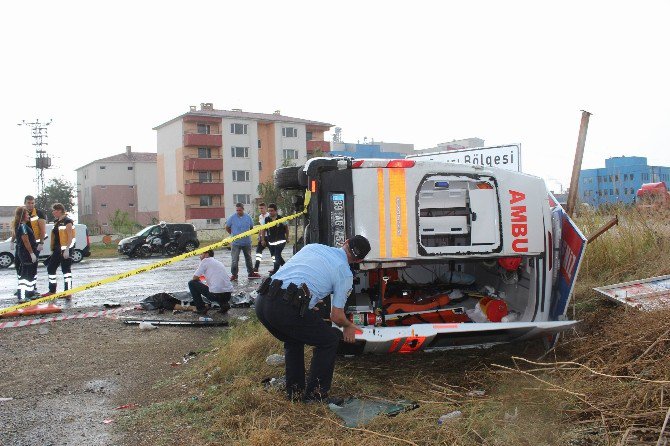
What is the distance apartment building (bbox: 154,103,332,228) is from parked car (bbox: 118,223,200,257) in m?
33.2

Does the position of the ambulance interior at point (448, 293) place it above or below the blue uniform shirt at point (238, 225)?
below

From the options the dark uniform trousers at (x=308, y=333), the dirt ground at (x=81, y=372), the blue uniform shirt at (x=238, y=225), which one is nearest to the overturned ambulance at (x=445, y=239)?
the dark uniform trousers at (x=308, y=333)

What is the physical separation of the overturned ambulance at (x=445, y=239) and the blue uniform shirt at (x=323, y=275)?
353 millimetres

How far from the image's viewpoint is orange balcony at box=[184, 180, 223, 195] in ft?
204

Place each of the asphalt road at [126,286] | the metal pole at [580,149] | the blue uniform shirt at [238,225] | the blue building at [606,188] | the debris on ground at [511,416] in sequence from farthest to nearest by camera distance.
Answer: the blue uniform shirt at [238,225] < the asphalt road at [126,286] < the blue building at [606,188] < the metal pole at [580,149] < the debris on ground at [511,416]

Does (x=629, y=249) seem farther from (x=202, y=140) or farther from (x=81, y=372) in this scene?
(x=202, y=140)

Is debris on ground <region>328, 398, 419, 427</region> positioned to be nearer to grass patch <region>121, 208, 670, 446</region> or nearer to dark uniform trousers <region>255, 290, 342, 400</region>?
grass patch <region>121, 208, 670, 446</region>

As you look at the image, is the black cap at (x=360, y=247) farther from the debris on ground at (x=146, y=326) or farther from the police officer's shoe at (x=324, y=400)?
the debris on ground at (x=146, y=326)

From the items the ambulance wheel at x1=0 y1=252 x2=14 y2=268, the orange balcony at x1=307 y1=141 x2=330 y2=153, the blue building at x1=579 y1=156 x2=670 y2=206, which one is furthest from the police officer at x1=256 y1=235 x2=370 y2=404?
the orange balcony at x1=307 y1=141 x2=330 y2=153

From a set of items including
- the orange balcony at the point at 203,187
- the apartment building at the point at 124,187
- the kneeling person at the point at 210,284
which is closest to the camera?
the kneeling person at the point at 210,284

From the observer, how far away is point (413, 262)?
5.33 m

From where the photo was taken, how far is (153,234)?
1084 inches

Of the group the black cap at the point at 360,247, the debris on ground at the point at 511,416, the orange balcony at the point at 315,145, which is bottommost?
the debris on ground at the point at 511,416

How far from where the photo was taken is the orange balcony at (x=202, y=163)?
62.2m
